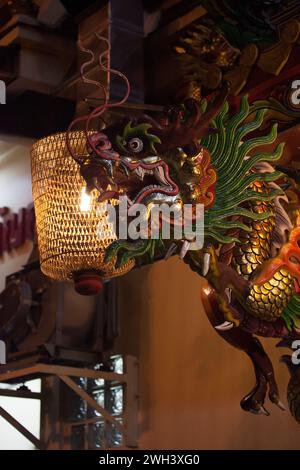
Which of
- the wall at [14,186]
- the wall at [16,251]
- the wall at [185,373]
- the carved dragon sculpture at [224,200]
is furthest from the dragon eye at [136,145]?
the wall at [14,186]

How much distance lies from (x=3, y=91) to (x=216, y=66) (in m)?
1.25

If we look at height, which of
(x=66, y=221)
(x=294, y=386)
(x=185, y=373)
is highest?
(x=66, y=221)

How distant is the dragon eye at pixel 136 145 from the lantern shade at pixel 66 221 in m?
0.71

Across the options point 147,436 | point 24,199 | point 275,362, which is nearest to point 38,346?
point 147,436

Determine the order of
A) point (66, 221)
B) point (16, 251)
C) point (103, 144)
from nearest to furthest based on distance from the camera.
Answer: point (103, 144) → point (66, 221) → point (16, 251)

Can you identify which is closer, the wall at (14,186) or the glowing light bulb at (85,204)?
the glowing light bulb at (85,204)

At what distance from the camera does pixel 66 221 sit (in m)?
2.87

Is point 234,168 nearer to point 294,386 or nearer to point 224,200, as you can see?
point 224,200

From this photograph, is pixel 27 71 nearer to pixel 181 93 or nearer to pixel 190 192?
pixel 181 93

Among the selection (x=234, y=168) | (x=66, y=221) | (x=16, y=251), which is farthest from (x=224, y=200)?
(x=16, y=251)

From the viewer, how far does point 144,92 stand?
11.1ft

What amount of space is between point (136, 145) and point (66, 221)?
2.80 ft

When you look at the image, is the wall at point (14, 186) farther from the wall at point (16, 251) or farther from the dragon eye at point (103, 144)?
the dragon eye at point (103, 144)

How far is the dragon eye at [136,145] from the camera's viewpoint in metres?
2.05
